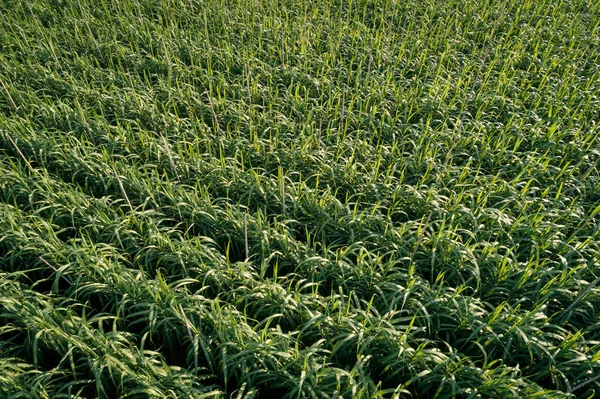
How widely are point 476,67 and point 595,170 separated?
1443 millimetres

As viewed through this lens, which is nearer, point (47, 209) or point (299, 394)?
Answer: point (299, 394)

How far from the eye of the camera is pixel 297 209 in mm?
2928

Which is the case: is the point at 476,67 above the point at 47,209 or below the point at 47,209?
above

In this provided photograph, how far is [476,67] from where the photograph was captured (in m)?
4.30

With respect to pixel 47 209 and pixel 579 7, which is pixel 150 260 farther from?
pixel 579 7

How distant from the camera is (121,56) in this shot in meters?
4.29

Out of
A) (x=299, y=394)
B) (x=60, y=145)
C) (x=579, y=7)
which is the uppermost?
(x=579, y=7)

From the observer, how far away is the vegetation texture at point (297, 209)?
2139 millimetres

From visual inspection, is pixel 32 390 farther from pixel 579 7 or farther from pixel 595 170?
pixel 579 7

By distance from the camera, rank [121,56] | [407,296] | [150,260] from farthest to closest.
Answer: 1. [121,56]
2. [150,260]
3. [407,296]

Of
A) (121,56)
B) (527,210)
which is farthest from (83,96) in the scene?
(527,210)

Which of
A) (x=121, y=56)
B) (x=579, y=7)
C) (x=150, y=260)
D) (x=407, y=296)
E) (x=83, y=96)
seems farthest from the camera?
(x=579, y=7)

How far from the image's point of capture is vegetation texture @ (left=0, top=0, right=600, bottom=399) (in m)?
2.14

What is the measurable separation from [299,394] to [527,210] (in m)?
1.75
